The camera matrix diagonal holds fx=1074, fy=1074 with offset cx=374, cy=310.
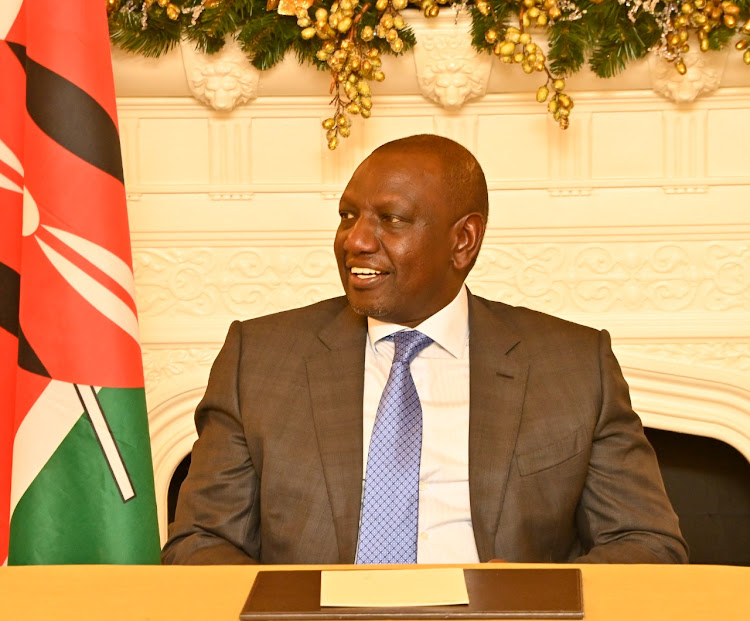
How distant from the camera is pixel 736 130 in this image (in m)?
3.08

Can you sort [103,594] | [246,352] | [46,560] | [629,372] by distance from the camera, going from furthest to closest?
[629,372] < [246,352] < [46,560] < [103,594]

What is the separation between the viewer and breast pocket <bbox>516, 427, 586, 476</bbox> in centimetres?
202

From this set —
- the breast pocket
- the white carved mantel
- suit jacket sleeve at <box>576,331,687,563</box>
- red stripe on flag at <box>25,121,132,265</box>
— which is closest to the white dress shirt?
the breast pocket

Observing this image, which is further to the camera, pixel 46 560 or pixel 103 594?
pixel 46 560

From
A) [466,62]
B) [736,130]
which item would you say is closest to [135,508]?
[466,62]

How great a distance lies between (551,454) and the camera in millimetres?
2029

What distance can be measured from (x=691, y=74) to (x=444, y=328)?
1249 mm

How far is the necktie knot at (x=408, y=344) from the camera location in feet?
6.98

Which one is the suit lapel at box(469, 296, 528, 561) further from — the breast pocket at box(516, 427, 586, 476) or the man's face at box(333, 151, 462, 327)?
the man's face at box(333, 151, 462, 327)

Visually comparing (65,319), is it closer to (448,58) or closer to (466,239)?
(466,239)

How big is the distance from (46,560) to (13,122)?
747 millimetres

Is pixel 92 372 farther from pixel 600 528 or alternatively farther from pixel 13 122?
pixel 600 528

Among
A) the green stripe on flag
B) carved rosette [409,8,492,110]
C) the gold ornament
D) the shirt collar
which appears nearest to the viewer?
the green stripe on flag

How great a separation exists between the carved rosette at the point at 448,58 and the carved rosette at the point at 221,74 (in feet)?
1.52
